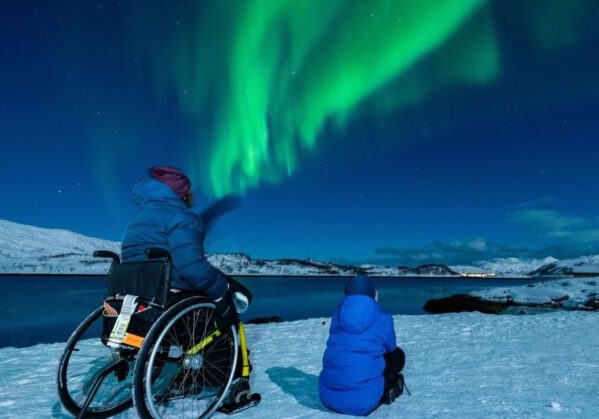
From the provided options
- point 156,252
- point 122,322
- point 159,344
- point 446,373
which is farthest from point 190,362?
point 446,373

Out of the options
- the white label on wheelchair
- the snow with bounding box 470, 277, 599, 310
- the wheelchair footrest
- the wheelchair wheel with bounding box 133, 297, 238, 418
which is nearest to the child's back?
the wheelchair footrest

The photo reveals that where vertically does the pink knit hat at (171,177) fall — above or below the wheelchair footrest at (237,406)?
above

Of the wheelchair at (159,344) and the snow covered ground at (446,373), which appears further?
the snow covered ground at (446,373)

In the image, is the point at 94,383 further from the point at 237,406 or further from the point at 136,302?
the point at 237,406

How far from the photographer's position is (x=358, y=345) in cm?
386

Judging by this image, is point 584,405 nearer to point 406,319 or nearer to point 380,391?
point 380,391

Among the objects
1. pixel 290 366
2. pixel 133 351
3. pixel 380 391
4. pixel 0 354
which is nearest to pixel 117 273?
pixel 133 351

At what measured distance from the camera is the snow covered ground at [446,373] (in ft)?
13.8

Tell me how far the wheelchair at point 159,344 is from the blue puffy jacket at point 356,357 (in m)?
0.95

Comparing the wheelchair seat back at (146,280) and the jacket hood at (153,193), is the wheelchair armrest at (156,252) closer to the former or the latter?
the wheelchair seat back at (146,280)

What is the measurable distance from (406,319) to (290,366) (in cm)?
653

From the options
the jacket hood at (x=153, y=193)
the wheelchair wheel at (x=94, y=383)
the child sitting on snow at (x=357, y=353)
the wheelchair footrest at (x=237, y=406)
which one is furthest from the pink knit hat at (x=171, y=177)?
the wheelchair footrest at (x=237, y=406)

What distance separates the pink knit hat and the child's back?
203cm

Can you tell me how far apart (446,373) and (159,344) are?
14.1ft
